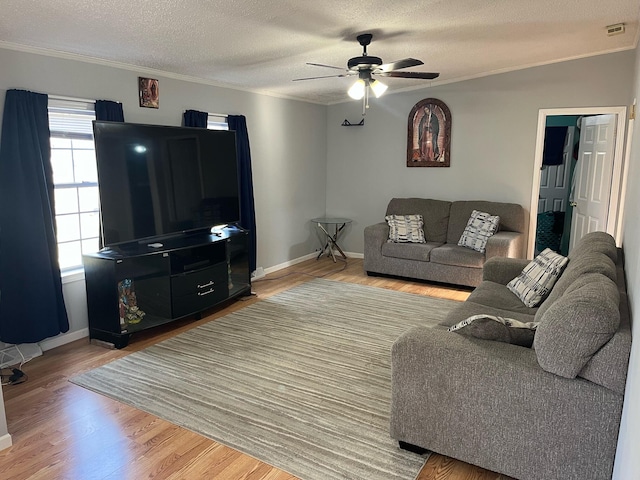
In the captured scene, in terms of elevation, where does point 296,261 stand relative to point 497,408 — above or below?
below

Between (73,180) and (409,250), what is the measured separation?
140 inches

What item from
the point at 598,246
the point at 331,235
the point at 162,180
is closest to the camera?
the point at 598,246

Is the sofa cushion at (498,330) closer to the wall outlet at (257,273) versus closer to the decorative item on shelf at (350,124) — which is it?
the wall outlet at (257,273)

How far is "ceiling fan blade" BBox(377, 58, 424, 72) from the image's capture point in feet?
10.6

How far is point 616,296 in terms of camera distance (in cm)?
203

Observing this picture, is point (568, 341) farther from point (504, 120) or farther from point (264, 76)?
point (504, 120)

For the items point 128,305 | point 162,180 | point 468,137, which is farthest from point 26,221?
point 468,137

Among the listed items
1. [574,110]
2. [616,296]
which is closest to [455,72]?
[574,110]

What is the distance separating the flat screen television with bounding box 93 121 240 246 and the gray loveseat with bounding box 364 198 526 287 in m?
1.88

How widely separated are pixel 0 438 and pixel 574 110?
227 inches

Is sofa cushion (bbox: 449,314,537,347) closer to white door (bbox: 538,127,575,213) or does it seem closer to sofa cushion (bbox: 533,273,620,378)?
sofa cushion (bbox: 533,273,620,378)

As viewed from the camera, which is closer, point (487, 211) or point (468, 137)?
point (487, 211)

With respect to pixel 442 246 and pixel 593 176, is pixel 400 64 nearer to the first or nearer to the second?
pixel 442 246

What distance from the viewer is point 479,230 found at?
5250 millimetres
